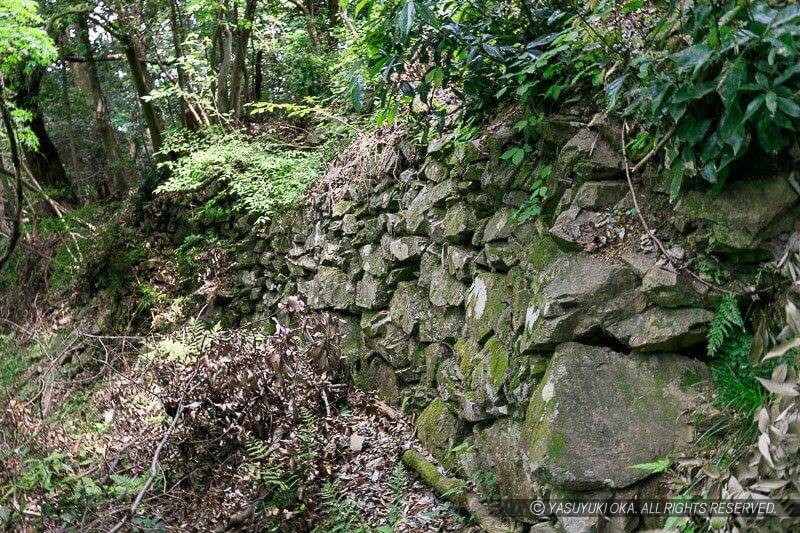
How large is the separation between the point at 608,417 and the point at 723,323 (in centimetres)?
68

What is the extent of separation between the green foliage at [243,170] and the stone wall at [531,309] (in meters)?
1.34

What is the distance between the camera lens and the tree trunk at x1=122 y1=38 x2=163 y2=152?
320 inches

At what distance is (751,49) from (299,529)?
3445mm

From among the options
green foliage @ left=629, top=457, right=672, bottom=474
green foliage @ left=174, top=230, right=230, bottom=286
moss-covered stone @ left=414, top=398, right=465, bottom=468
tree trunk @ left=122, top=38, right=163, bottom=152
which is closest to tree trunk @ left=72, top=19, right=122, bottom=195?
tree trunk @ left=122, top=38, right=163, bottom=152

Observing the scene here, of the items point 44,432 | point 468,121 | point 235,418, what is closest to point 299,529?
point 235,418

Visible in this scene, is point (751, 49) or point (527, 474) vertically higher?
point (751, 49)

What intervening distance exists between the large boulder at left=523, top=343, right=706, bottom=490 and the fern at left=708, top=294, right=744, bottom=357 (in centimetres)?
18

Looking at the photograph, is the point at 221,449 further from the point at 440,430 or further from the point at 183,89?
the point at 183,89

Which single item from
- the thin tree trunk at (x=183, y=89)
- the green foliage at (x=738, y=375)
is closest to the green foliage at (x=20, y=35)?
the thin tree trunk at (x=183, y=89)

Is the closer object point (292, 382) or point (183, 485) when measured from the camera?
point (183, 485)

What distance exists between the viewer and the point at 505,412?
11.3 feet

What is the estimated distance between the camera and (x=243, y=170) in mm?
7074

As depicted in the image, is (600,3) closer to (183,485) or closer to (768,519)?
(768,519)

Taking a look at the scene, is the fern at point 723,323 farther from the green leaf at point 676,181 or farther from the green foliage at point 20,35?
the green foliage at point 20,35
